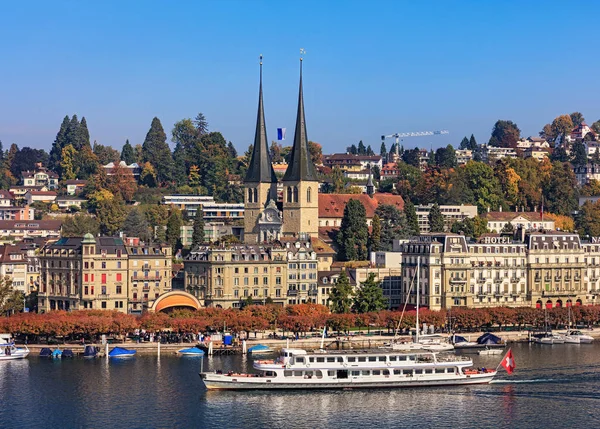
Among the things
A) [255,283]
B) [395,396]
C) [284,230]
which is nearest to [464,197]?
[284,230]

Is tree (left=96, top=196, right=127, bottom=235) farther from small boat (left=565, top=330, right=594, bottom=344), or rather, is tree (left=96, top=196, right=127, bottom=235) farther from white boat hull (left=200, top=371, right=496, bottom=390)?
white boat hull (left=200, top=371, right=496, bottom=390)

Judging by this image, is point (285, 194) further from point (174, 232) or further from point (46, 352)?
point (46, 352)

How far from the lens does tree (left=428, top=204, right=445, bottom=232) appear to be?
143m

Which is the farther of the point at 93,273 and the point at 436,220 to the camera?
the point at 436,220

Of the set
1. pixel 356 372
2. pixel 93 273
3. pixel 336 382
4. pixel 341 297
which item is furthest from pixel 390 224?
pixel 336 382

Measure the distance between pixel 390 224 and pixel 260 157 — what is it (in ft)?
51.0

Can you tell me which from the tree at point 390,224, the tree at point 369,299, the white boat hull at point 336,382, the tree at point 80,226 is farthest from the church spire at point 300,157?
the white boat hull at point 336,382

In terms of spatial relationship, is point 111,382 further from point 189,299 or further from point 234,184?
point 234,184

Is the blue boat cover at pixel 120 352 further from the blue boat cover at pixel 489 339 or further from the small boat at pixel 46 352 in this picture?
the blue boat cover at pixel 489 339

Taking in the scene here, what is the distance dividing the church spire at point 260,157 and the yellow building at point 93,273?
30142mm

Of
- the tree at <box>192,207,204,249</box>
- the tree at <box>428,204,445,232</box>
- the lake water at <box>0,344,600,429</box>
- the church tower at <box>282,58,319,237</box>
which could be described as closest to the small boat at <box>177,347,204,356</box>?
the lake water at <box>0,344,600,429</box>

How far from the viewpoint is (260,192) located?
446 feet

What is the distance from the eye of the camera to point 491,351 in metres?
93.6

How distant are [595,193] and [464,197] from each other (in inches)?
878
